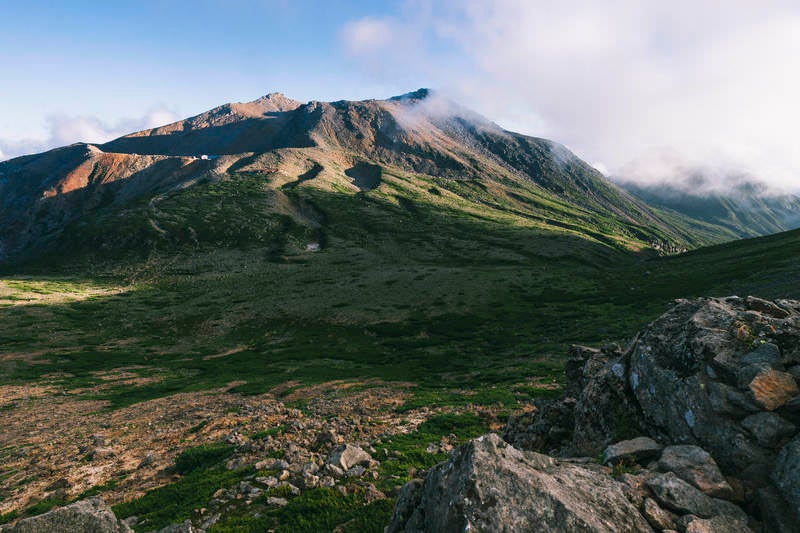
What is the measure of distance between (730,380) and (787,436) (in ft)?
6.99

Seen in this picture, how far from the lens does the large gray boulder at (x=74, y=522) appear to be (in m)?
10.7

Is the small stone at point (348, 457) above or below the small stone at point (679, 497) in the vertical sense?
below

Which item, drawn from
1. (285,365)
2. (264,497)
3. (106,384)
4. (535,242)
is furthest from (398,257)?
(264,497)

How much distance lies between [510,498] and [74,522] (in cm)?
1220

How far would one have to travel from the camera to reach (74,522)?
11.0 meters

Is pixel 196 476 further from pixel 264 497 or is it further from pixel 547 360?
pixel 547 360

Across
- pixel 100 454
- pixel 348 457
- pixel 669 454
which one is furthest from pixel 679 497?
pixel 100 454

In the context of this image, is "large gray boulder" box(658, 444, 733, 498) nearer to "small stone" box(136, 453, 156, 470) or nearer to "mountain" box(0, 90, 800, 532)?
"mountain" box(0, 90, 800, 532)

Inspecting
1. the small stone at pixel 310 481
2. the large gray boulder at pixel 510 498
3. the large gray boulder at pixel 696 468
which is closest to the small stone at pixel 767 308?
the large gray boulder at pixel 696 468

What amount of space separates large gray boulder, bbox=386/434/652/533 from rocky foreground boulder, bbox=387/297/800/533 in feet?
0.10

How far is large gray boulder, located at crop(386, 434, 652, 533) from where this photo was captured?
372 inches

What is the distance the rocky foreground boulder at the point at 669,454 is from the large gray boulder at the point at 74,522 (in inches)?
324

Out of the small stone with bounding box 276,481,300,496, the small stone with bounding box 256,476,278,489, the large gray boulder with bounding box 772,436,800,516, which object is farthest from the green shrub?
the large gray boulder with bounding box 772,436,800,516

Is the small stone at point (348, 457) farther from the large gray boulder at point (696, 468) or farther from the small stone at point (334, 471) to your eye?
the large gray boulder at point (696, 468)
